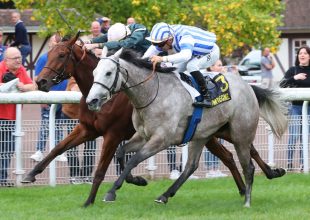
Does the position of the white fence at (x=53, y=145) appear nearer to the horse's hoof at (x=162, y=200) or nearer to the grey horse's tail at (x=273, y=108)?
the grey horse's tail at (x=273, y=108)

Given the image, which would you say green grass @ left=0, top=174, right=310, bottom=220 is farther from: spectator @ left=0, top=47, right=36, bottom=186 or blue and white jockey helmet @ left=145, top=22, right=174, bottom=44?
blue and white jockey helmet @ left=145, top=22, right=174, bottom=44

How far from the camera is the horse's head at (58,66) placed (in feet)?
31.8

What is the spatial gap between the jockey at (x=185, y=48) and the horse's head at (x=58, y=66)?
0.83 metres

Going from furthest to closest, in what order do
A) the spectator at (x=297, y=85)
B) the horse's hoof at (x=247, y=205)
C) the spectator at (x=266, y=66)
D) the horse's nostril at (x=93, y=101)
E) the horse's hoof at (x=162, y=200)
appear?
the spectator at (x=266, y=66) → the spectator at (x=297, y=85) → the horse's hoof at (x=247, y=205) → the horse's hoof at (x=162, y=200) → the horse's nostril at (x=93, y=101)

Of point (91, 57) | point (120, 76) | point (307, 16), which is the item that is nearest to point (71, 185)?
point (91, 57)

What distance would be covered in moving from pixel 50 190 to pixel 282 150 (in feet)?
11.4

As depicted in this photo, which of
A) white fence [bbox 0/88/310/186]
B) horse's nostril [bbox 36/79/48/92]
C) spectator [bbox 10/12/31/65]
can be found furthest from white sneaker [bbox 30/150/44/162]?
spectator [bbox 10/12/31/65]

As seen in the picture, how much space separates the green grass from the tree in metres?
13.0

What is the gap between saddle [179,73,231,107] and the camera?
9695 millimetres

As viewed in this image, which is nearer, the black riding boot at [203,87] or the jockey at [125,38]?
the black riding boot at [203,87]

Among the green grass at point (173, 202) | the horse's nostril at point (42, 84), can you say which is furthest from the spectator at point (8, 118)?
the horse's nostril at point (42, 84)

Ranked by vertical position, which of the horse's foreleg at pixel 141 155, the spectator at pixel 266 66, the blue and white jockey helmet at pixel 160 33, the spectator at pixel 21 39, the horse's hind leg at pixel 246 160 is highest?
the blue and white jockey helmet at pixel 160 33

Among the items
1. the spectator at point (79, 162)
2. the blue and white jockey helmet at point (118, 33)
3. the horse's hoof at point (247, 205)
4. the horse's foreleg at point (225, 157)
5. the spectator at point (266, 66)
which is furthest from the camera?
the spectator at point (266, 66)

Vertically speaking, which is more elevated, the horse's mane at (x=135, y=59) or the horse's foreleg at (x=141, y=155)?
the horse's mane at (x=135, y=59)
